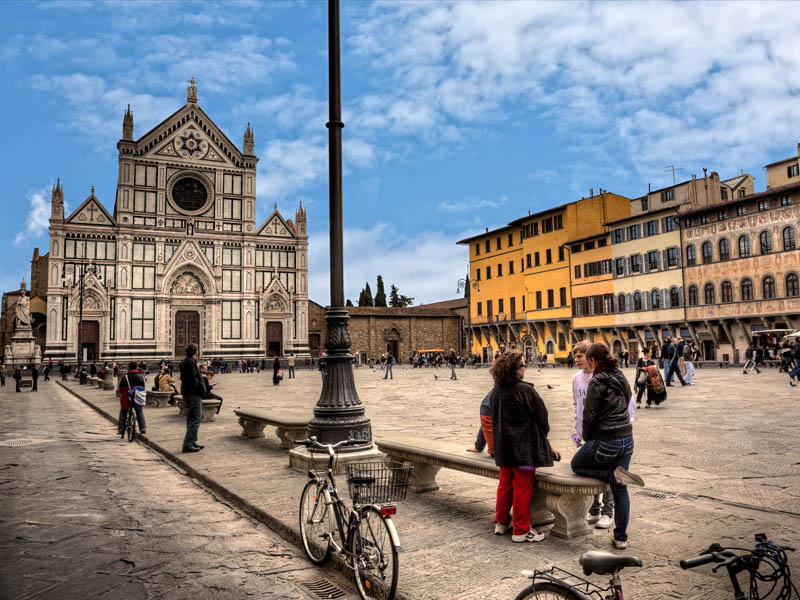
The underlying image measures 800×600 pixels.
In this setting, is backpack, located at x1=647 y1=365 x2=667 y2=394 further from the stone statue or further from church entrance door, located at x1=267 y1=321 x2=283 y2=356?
church entrance door, located at x1=267 y1=321 x2=283 y2=356

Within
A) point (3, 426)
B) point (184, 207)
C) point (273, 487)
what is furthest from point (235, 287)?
point (273, 487)

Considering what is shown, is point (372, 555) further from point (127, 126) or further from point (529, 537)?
point (127, 126)

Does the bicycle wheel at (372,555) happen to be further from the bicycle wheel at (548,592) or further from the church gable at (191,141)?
the church gable at (191,141)

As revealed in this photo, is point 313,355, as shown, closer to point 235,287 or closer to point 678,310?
point 235,287

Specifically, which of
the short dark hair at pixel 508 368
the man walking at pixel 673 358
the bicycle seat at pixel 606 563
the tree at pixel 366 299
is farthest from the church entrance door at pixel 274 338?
the bicycle seat at pixel 606 563

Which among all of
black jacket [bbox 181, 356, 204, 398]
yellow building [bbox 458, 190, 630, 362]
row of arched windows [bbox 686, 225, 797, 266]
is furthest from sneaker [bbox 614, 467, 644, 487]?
yellow building [bbox 458, 190, 630, 362]

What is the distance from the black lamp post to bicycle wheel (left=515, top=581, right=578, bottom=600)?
4517 millimetres

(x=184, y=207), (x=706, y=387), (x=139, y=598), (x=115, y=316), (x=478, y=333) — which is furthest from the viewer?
(x=478, y=333)

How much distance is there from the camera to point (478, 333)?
58.3 metres

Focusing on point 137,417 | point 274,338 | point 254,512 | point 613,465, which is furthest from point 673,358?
point 274,338

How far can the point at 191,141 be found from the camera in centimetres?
5291

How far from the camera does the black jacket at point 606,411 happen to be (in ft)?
13.8

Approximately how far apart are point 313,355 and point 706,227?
3589 cm

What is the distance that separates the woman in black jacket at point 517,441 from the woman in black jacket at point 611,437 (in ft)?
1.06
